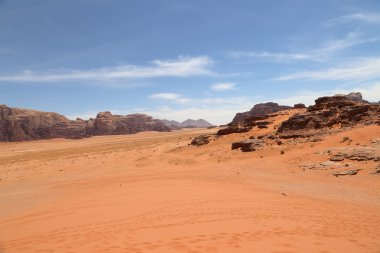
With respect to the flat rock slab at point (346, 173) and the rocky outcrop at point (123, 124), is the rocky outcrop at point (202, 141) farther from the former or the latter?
the rocky outcrop at point (123, 124)

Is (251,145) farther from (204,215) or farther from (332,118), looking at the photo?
(204,215)

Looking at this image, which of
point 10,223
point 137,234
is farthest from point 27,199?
point 137,234

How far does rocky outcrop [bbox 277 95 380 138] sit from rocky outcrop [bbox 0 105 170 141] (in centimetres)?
9903

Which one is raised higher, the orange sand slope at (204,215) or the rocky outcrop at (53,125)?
the rocky outcrop at (53,125)

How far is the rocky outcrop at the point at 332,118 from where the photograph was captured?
2648 centimetres

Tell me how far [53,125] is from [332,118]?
11172 cm

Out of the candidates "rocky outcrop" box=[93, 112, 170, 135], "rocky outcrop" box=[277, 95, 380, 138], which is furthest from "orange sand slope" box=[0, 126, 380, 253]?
"rocky outcrop" box=[93, 112, 170, 135]

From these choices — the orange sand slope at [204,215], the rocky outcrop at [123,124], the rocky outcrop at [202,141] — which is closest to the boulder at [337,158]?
the orange sand slope at [204,215]

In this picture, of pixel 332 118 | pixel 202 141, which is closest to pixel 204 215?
pixel 332 118

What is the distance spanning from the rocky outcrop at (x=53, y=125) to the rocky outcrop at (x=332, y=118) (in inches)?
3899

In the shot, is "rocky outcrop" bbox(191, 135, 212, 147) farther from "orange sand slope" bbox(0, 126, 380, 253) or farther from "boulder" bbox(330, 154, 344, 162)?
"boulder" bbox(330, 154, 344, 162)

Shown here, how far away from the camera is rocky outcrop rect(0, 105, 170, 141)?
10894 cm

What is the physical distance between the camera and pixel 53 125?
11950cm

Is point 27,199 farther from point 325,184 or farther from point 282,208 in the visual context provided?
point 325,184
